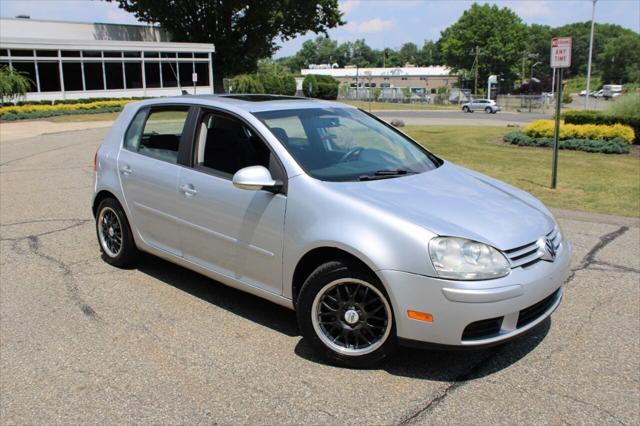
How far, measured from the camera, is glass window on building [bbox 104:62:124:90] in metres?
40.2

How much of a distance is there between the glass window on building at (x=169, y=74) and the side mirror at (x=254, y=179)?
42.3 m

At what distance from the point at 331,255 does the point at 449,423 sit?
1.23 meters

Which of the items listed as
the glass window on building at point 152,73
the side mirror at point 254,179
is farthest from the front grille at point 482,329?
the glass window on building at point 152,73

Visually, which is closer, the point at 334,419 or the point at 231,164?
the point at 334,419

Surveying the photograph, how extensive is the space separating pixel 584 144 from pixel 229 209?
1393 centimetres

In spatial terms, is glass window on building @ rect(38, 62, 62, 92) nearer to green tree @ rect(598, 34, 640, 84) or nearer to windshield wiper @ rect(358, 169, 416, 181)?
windshield wiper @ rect(358, 169, 416, 181)

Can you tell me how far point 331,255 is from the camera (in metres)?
3.75

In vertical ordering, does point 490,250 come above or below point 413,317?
above

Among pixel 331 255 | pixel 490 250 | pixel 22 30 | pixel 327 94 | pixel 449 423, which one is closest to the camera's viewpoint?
pixel 449 423

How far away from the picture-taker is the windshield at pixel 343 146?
4.17 meters

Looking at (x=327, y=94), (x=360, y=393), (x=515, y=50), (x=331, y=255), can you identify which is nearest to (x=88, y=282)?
(x=331, y=255)

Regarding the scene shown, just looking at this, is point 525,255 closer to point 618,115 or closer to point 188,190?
point 188,190

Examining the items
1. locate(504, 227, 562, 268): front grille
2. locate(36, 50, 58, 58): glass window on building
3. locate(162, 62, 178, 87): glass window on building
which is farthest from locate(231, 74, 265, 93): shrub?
locate(504, 227, 562, 268): front grille

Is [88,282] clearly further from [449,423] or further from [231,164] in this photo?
[449,423]
